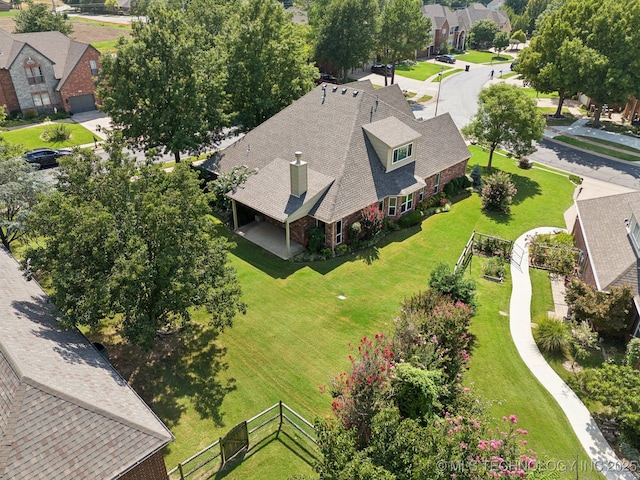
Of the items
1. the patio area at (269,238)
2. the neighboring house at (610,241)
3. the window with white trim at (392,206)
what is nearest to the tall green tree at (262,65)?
the patio area at (269,238)

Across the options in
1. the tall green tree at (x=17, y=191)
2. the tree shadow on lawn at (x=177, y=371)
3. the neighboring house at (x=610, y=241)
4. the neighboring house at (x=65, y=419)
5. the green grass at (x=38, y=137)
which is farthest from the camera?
the green grass at (x=38, y=137)

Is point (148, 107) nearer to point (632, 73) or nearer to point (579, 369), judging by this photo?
point (579, 369)

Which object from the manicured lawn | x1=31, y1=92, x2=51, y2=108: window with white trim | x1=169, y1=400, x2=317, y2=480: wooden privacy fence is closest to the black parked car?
x1=31, y1=92, x2=51, y2=108: window with white trim

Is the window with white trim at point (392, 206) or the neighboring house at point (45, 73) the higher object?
the neighboring house at point (45, 73)

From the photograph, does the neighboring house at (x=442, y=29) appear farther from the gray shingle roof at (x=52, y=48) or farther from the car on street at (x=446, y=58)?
the gray shingle roof at (x=52, y=48)

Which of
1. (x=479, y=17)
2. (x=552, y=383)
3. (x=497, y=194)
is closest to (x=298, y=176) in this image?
(x=497, y=194)

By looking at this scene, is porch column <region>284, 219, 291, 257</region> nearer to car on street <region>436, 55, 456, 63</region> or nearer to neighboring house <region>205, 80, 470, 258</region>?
neighboring house <region>205, 80, 470, 258</region>

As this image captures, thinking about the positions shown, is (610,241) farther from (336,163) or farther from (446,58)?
(446,58)
